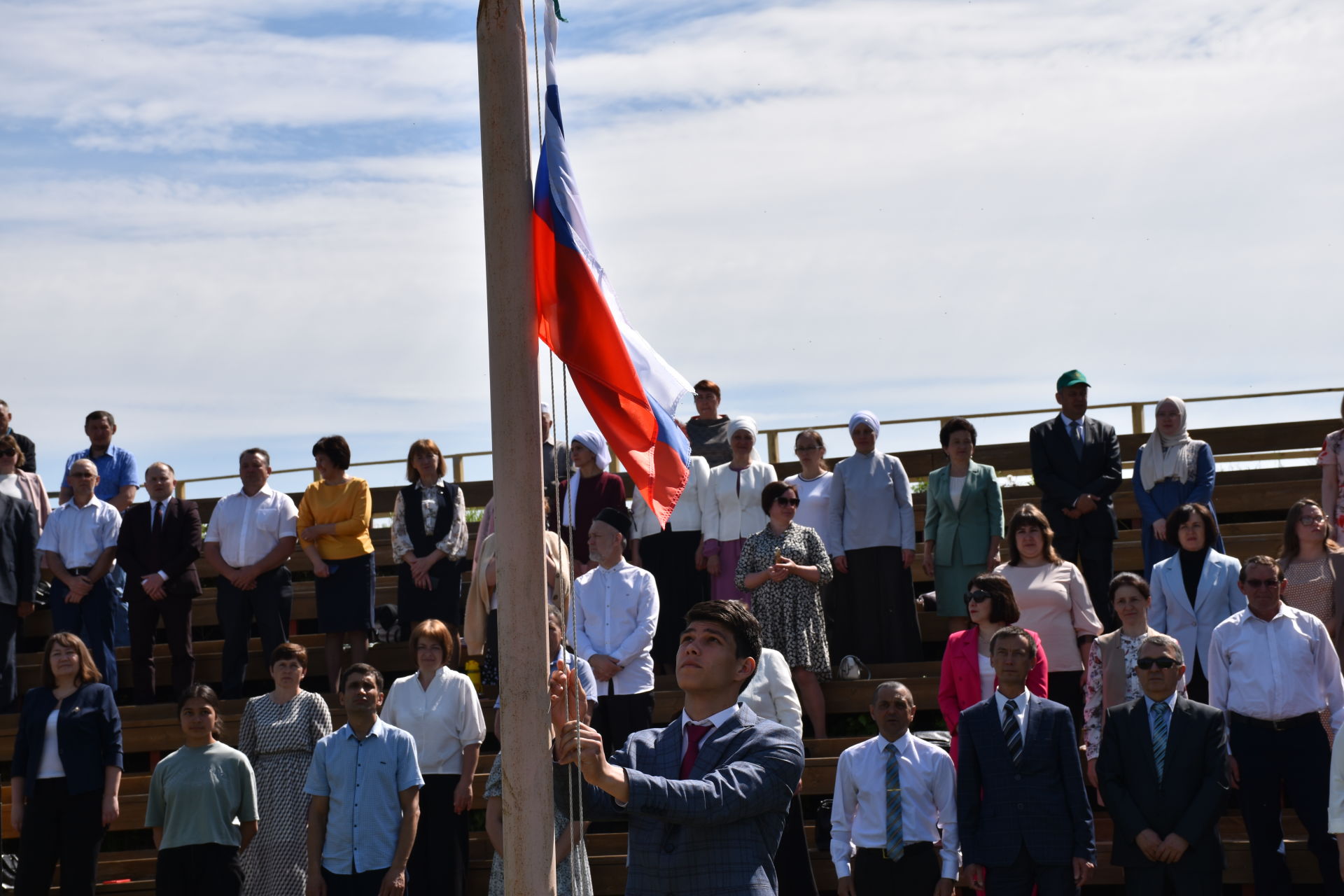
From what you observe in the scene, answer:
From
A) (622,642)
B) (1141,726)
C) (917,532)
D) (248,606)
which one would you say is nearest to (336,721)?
(248,606)

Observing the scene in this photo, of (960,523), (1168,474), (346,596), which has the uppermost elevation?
(1168,474)

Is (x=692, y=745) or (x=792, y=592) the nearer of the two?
(x=692, y=745)

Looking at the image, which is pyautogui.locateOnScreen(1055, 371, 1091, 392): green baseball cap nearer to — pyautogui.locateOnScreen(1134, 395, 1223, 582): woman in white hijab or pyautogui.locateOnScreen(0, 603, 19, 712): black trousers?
pyautogui.locateOnScreen(1134, 395, 1223, 582): woman in white hijab

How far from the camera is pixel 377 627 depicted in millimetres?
12789

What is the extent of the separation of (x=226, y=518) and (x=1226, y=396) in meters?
14.8

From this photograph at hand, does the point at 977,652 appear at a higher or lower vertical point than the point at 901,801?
higher

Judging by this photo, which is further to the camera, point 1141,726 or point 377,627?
point 377,627

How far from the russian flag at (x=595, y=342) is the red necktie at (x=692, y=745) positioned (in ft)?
2.12

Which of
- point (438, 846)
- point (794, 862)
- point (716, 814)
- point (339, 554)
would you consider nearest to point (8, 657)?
point (339, 554)

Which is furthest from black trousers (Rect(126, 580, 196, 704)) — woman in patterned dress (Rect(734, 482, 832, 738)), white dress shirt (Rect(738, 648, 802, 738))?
white dress shirt (Rect(738, 648, 802, 738))

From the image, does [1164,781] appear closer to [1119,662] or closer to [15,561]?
[1119,662]

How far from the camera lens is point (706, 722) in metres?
4.97

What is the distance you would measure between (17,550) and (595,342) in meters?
8.16

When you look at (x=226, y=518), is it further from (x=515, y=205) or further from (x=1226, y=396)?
(x=1226, y=396)
